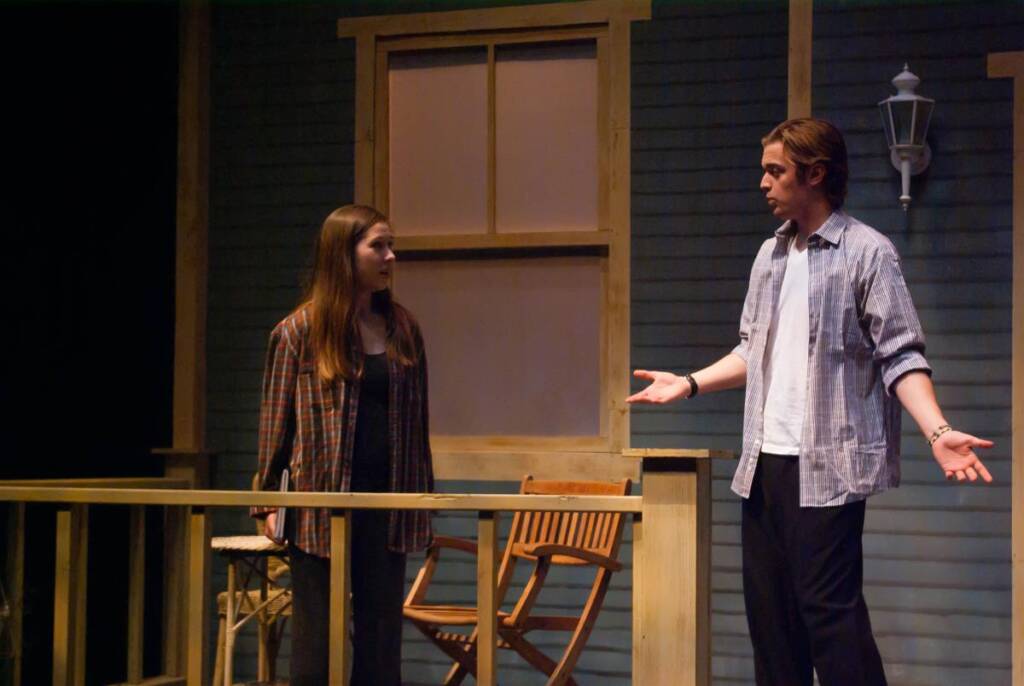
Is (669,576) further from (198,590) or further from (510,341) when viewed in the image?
(510,341)

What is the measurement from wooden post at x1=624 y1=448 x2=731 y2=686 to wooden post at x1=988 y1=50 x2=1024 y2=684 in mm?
2559

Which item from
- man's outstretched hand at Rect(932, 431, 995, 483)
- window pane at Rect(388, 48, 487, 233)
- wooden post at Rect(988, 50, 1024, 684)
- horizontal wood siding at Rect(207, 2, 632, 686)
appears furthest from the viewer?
horizontal wood siding at Rect(207, 2, 632, 686)

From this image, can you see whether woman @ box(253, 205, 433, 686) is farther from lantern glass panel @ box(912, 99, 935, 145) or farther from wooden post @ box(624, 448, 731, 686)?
lantern glass panel @ box(912, 99, 935, 145)

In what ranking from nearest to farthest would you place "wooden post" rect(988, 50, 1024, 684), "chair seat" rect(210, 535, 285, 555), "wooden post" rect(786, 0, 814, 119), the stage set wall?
"chair seat" rect(210, 535, 285, 555)
"wooden post" rect(988, 50, 1024, 684)
the stage set wall
"wooden post" rect(786, 0, 814, 119)

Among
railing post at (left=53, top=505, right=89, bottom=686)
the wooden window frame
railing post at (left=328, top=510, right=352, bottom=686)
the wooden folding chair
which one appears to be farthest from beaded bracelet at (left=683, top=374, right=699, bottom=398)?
the wooden window frame

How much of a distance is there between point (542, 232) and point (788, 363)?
282 cm

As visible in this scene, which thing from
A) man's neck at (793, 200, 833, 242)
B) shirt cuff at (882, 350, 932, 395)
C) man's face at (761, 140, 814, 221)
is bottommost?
shirt cuff at (882, 350, 932, 395)

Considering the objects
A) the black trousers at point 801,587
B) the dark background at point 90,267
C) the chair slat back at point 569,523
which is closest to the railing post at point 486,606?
the black trousers at point 801,587

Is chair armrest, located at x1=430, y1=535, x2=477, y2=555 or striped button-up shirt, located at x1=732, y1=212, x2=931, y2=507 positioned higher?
striped button-up shirt, located at x1=732, y1=212, x2=931, y2=507

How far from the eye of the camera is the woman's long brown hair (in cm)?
337

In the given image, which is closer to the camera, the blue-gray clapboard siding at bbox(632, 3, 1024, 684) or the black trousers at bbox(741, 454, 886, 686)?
the black trousers at bbox(741, 454, 886, 686)

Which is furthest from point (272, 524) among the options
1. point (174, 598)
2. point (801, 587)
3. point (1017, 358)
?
Result: point (1017, 358)

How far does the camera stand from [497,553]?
3.07 m

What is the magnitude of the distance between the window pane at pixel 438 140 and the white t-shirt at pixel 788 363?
2900 mm
